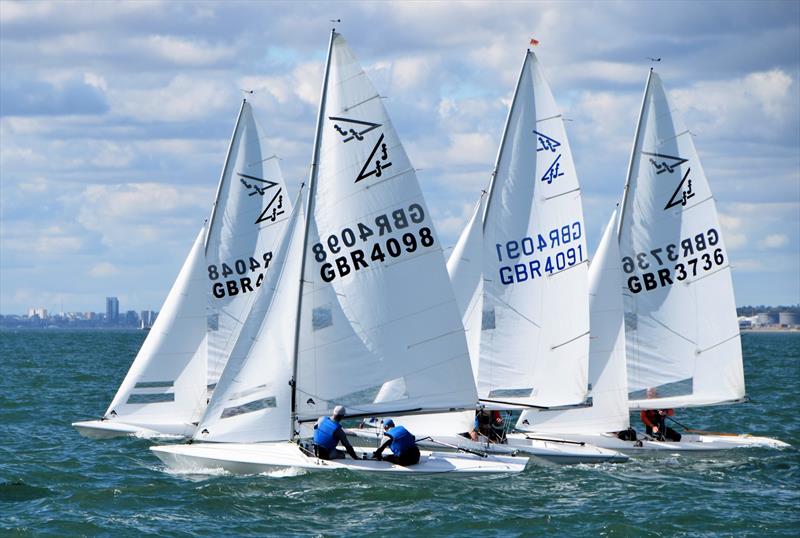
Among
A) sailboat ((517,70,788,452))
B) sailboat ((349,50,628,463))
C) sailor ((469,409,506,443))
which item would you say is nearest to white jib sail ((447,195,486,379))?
sailboat ((349,50,628,463))

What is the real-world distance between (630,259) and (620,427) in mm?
3699

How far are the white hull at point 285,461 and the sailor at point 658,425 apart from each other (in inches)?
221

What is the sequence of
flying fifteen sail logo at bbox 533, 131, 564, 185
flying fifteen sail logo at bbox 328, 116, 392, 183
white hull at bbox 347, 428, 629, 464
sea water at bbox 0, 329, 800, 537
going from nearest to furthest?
sea water at bbox 0, 329, 800, 537
flying fifteen sail logo at bbox 328, 116, 392, 183
white hull at bbox 347, 428, 629, 464
flying fifteen sail logo at bbox 533, 131, 564, 185

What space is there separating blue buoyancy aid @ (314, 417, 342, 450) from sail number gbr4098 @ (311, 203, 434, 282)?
7.96ft

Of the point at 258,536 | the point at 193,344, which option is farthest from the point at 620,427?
the point at 258,536

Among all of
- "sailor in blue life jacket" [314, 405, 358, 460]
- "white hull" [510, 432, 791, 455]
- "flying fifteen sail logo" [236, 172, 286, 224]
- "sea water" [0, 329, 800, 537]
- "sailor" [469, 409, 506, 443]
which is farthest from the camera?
"flying fifteen sail logo" [236, 172, 286, 224]

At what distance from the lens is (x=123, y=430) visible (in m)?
27.2

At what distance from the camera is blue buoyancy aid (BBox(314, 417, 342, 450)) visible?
71.4 feet

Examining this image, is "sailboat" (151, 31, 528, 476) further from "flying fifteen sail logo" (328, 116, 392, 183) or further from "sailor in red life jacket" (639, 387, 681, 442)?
"sailor in red life jacket" (639, 387, 681, 442)

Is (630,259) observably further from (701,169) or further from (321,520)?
(321,520)

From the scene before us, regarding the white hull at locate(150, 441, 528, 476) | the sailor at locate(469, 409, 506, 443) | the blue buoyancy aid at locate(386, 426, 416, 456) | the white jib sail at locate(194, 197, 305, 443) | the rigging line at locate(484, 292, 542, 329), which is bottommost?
the white hull at locate(150, 441, 528, 476)

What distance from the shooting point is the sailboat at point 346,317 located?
22.2 m

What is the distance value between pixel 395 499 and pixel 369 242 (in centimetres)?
428

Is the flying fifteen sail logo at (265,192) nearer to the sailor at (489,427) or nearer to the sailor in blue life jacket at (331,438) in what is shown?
the sailor at (489,427)
